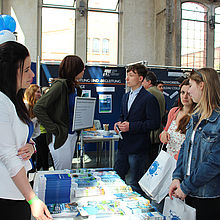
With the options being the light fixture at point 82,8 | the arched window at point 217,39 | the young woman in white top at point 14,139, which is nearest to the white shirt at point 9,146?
the young woman in white top at point 14,139

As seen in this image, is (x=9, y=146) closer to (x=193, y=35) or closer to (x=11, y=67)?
(x=11, y=67)

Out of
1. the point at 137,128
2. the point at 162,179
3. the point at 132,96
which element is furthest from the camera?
the point at 132,96

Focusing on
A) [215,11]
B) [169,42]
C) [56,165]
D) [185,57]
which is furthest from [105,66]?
[215,11]

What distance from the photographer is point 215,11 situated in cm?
1085

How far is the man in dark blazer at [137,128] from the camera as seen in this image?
2898mm

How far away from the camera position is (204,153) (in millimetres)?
1535

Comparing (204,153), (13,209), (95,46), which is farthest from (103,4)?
(13,209)

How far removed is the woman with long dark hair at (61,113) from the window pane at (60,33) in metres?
7.36

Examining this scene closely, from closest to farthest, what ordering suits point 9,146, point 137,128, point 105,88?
point 9,146
point 137,128
point 105,88

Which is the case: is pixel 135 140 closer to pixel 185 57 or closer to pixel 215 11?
pixel 185 57

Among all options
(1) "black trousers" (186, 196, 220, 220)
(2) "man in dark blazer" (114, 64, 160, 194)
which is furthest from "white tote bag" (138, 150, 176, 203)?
(2) "man in dark blazer" (114, 64, 160, 194)

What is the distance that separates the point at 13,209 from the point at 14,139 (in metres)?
0.31

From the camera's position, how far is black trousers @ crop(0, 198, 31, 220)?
1.16m

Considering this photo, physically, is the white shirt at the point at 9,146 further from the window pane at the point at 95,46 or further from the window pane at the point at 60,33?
the window pane at the point at 95,46
